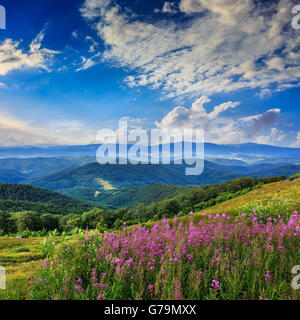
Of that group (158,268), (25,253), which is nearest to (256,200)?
(158,268)

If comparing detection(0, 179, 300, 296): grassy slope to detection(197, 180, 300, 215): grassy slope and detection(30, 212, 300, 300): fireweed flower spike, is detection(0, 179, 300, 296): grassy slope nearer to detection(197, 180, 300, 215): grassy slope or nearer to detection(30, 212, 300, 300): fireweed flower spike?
detection(197, 180, 300, 215): grassy slope

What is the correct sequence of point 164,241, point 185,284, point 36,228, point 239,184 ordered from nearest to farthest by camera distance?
1. point 185,284
2. point 164,241
3. point 36,228
4. point 239,184

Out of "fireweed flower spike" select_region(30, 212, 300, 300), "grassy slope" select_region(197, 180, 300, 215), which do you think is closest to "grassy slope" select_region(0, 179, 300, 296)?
"grassy slope" select_region(197, 180, 300, 215)

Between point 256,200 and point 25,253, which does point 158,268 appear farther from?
point 256,200

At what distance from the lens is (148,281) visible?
336cm

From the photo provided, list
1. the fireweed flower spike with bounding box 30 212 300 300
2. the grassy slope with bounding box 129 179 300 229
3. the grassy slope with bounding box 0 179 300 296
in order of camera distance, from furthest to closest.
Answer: the grassy slope with bounding box 129 179 300 229
the grassy slope with bounding box 0 179 300 296
the fireweed flower spike with bounding box 30 212 300 300

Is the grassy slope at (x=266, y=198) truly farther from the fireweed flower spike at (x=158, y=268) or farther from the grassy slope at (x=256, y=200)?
the fireweed flower spike at (x=158, y=268)

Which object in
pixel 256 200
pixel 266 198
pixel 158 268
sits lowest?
pixel 266 198

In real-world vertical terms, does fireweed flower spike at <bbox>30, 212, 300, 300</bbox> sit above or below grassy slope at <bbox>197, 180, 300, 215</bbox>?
above

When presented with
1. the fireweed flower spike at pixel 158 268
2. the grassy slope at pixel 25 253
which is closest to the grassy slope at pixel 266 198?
the grassy slope at pixel 25 253

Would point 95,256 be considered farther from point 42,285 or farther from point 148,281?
point 148,281
